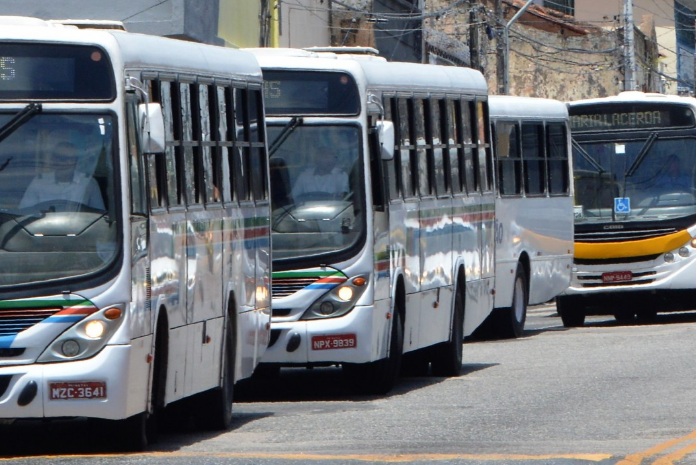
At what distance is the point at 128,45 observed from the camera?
37.9ft

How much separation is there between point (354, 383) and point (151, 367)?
15.7ft

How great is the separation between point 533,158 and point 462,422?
1235 centimetres

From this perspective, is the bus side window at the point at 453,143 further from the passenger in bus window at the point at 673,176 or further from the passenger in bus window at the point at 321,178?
the passenger in bus window at the point at 673,176

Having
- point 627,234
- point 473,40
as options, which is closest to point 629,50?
point 473,40

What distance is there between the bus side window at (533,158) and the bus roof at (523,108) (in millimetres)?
173

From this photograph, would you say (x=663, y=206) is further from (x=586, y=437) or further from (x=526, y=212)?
(x=586, y=437)

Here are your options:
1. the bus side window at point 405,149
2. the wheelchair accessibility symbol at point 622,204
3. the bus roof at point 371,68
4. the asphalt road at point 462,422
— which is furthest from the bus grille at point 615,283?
the bus side window at point 405,149

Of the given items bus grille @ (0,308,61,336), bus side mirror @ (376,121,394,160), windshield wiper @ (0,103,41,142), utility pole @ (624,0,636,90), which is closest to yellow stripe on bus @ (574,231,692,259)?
bus side mirror @ (376,121,394,160)

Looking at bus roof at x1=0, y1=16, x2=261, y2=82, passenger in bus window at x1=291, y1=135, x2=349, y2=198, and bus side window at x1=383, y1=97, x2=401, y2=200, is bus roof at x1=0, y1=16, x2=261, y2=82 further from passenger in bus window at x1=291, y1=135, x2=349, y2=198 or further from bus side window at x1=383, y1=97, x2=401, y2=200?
bus side window at x1=383, y1=97, x2=401, y2=200

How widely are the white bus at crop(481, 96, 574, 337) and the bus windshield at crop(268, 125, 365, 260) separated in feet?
27.2

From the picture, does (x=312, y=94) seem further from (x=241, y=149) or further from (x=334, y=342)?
(x=334, y=342)

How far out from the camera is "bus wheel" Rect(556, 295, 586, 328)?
90.7ft

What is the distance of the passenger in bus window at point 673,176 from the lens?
27031 mm

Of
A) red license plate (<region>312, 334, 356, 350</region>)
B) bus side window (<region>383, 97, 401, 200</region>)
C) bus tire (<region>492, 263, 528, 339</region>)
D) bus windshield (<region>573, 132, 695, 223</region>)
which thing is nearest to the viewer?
red license plate (<region>312, 334, 356, 350</region>)
